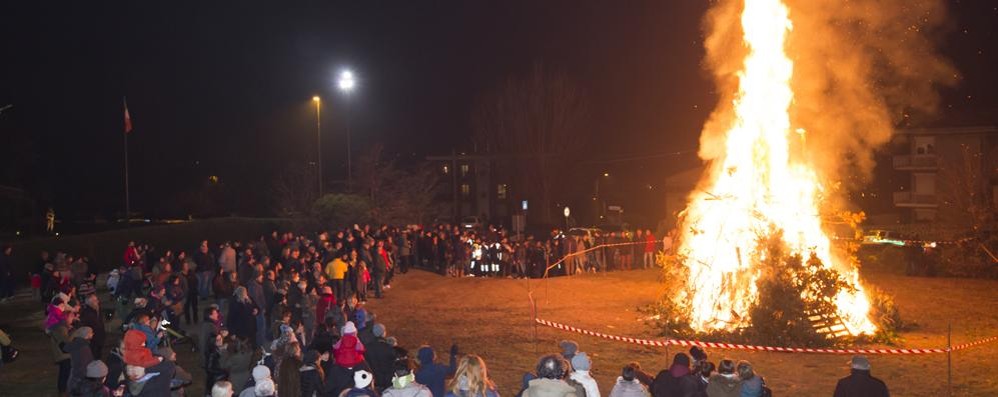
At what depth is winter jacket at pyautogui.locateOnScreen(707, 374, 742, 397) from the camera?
928 cm

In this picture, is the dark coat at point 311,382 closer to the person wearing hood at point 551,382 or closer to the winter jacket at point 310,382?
the winter jacket at point 310,382

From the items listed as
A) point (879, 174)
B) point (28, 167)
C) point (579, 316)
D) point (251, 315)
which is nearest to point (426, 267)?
point (579, 316)

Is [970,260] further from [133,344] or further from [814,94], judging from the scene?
[133,344]

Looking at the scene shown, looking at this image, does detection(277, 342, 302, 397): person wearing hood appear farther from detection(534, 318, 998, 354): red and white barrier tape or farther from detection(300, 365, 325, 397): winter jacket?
detection(534, 318, 998, 354): red and white barrier tape

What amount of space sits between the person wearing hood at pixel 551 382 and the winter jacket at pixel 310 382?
3.09 m

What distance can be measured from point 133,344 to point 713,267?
1402 centimetres

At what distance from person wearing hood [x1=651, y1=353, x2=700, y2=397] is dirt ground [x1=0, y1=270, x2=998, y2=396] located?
492cm

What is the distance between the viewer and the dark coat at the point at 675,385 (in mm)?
9383

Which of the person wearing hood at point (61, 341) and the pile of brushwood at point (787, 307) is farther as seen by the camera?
the pile of brushwood at point (787, 307)

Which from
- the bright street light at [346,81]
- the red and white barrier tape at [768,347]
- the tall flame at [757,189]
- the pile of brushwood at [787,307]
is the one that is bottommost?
the red and white barrier tape at [768,347]

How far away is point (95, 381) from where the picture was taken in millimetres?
9914

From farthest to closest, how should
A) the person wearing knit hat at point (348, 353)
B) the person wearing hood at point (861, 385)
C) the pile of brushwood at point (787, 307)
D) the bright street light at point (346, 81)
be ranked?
the bright street light at point (346, 81) < the pile of brushwood at point (787, 307) < the person wearing knit hat at point (348, 353) < the person wearing hood at point (861, 385)

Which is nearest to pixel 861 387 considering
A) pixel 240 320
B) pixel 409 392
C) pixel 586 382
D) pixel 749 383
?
pixel 749 383

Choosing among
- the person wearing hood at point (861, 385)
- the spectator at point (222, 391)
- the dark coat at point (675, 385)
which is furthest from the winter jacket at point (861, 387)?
the spectator at point (222, 391)
